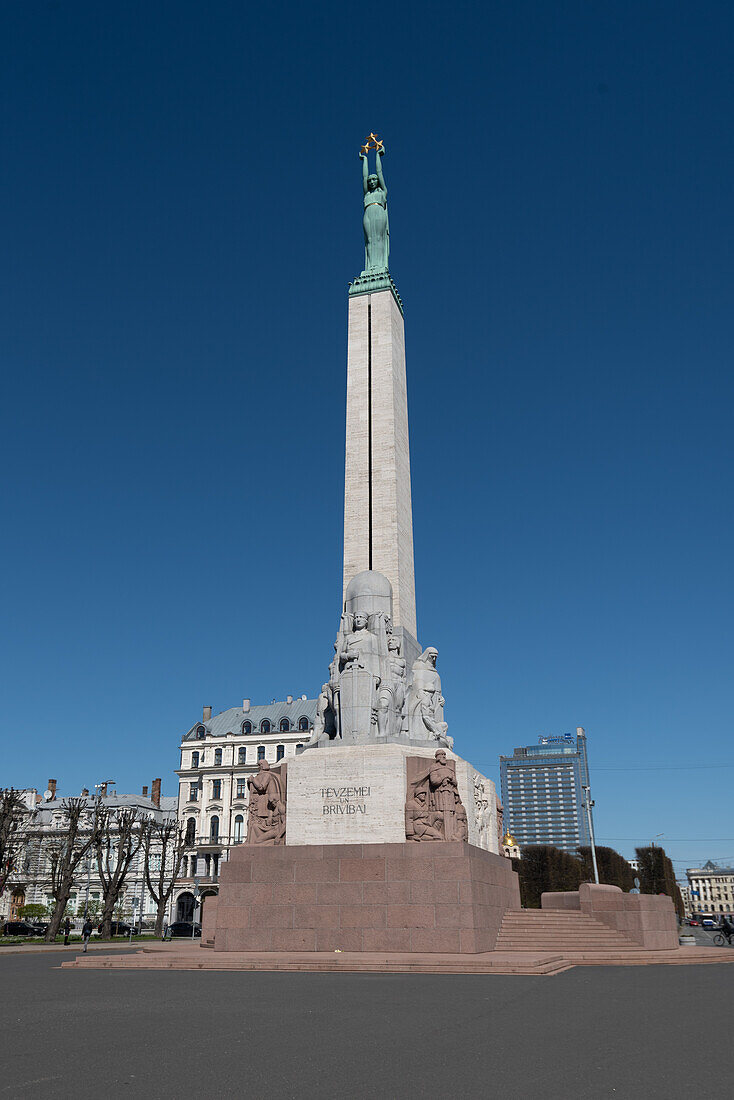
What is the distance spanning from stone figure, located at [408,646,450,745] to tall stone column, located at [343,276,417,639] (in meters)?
1.43

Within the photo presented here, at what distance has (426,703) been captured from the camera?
2530 centimetres

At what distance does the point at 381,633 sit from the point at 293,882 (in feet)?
23.1

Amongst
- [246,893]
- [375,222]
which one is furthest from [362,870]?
[375,222]

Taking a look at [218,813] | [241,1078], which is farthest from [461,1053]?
[218,813]

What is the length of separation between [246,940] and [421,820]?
16.3 feet

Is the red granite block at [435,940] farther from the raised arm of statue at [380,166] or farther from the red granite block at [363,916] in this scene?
the raised arm of statue at [380,166]

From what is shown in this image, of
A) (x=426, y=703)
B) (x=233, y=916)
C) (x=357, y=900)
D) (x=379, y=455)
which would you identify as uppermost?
(x=379, y=455)

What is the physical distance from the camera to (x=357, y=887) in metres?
20.6

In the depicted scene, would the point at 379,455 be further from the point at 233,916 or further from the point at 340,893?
the point at 233,916

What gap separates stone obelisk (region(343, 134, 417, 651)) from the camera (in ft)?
92.0

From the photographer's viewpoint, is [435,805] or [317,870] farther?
[435,805]

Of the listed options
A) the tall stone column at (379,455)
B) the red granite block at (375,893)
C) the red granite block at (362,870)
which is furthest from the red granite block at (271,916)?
the tall stone column at (379,455)

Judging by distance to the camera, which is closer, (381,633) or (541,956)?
(541,956)

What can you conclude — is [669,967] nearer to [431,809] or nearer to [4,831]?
[431,809]
